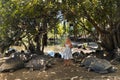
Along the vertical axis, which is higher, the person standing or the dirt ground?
the person standing

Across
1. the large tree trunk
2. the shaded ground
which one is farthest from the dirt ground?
the large tree trunk

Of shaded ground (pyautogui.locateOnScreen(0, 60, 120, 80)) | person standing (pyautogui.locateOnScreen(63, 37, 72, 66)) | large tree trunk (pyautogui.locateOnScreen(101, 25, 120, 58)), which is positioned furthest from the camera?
large tree trunk (pyautogui.locateOnScreen(101, 25, 120, 58))

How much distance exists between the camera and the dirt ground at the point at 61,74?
34.9 feet

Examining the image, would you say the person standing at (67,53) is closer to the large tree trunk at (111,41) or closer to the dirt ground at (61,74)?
the dirt ground at (61,74)

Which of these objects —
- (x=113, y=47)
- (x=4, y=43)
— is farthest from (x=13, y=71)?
(x=113, y=47)

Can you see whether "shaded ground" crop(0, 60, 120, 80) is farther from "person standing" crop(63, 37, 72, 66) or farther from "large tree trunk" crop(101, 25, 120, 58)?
"large tree trunk" crop(101, 25, 120, 58)

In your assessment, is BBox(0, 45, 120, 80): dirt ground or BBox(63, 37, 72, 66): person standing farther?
BBox(63, 37, 72, 66): person standing

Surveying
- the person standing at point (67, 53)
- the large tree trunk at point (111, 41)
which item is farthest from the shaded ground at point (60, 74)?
the large tree trunk at point (111, 41)

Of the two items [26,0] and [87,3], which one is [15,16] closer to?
[26,0]

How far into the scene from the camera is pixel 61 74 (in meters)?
11.2

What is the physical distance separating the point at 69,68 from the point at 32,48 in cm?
480

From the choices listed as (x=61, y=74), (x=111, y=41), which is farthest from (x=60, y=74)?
(x=111, y=41)

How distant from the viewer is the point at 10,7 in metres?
12.4

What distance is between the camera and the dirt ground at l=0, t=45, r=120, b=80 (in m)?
10.6
